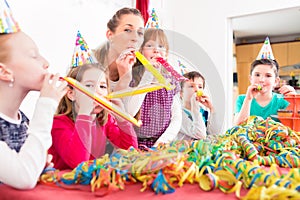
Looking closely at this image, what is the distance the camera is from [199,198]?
16.9 inches

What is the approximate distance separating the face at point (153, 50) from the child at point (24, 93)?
19 centimetres

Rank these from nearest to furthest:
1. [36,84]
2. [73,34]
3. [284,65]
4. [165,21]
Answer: [36,84] < [73,34] < [284,65] < [165,21]

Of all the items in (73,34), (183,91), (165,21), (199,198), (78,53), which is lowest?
(199,198)

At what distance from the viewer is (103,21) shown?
1.78 m

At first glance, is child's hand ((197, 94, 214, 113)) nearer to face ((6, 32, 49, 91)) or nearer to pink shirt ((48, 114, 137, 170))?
pink shirt ((48, 114, 137, 170))

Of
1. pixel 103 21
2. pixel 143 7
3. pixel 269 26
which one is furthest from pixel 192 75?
pixel 269 26

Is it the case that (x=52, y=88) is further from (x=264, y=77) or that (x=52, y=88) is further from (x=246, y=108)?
(x=264, y=77)

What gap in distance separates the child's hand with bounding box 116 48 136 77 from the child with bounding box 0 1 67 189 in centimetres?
14

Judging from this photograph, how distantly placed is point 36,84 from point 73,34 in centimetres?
108

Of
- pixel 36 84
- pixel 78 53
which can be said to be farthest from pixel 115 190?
pixel 78 53

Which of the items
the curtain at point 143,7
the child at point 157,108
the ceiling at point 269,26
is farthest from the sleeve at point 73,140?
the ceiling at point 269,26

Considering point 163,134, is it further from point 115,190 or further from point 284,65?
point 284,65

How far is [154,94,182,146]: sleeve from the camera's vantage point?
2.32ft

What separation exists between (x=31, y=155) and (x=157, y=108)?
0.35 meters
